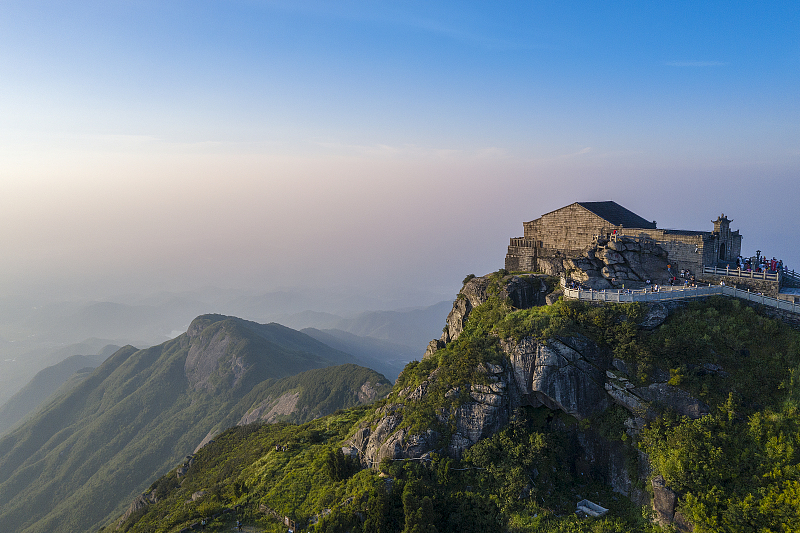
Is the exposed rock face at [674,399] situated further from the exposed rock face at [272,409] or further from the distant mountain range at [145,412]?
the exposed rock face at [272,409]

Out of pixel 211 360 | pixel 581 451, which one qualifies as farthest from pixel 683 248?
pixel 211 360

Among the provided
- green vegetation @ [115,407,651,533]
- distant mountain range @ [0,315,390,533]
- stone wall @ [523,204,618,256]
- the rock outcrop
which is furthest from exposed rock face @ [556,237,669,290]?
distant mountain range @ [0,315,390,533]

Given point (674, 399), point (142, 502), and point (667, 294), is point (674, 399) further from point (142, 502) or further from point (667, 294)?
point (142, 502)

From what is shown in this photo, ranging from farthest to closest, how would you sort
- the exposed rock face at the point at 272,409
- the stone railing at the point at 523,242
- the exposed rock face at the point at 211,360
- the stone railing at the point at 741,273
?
the exposed rock face at the point at 211,360 < the exposed rock face at the point at 272,409 < the stone railing at the point at 523,242 < the stone railing at the point at 741,273

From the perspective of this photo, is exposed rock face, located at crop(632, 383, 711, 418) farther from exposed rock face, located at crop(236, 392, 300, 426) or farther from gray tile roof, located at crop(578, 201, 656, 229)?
exposed rock face, located at crop(236, 392, 300, 426)

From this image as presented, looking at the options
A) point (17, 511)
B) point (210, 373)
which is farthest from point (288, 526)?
point (210, 373)

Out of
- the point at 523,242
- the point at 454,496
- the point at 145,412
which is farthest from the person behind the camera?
the point at 145,412

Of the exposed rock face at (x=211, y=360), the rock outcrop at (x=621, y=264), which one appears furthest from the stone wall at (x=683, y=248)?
the exposed rock face at (x=211, y=360)
